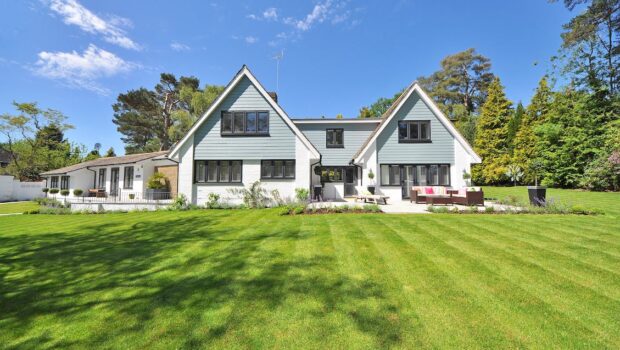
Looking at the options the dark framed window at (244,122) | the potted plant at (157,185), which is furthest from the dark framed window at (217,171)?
the potted plant at (157,185)

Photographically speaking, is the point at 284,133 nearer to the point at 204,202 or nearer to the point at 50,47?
the point at 204,202

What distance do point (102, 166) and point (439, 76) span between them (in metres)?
51.4

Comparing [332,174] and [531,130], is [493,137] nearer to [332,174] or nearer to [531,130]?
[531,130]

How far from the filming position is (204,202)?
15.6 m

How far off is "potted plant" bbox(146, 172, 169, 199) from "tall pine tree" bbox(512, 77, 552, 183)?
3451 cm

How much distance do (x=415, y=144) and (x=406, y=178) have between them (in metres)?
2.56

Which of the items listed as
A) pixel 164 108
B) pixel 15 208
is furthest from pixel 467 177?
pixel 164 108

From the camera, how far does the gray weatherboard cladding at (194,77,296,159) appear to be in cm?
1580

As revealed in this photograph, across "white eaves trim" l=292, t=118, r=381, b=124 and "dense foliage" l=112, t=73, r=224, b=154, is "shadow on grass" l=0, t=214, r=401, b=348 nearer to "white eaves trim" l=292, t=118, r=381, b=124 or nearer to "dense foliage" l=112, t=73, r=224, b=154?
"white eaves trim" l=292, t=118, r=381, b=124

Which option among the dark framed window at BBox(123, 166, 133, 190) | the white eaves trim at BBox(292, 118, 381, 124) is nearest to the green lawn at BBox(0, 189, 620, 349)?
the white eaves trim at BBox(292, 118, 381, 124)

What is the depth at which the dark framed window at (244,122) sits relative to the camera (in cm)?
1593

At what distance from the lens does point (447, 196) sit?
14.3m

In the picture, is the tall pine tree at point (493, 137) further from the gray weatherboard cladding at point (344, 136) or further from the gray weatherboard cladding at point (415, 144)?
the gray weatherboard cladding at point (344, 136)

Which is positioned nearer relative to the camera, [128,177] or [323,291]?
[323,291]
